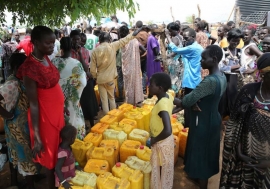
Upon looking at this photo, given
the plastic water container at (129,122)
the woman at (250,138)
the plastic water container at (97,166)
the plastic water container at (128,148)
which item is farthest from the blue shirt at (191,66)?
the plastic water container at (97,166)

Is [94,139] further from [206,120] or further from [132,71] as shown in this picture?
[132,71]

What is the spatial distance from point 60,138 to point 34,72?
793 millimetres

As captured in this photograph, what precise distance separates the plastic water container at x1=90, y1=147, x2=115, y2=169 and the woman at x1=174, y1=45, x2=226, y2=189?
0.94 metres

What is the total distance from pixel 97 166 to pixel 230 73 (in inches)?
111

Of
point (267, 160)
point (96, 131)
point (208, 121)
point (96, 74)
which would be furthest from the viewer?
point (96, 74)

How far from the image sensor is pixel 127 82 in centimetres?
598

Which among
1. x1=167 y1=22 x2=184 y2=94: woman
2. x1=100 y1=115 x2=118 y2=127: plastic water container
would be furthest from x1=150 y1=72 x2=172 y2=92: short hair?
x1=167 y1=22 x2=184 y2=94: woman

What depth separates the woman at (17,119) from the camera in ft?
8.15

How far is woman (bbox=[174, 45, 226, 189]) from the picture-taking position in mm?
2557

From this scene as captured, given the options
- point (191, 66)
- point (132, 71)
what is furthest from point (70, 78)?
point (132, 71)

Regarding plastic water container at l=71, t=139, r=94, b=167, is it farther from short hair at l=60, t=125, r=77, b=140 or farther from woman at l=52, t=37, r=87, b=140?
short hair at l=60, t=125, r=77, b=140

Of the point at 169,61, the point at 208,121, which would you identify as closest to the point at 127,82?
the point at 169,61

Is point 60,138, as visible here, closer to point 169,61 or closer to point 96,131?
point 96,131

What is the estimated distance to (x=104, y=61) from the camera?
4.62 metres
